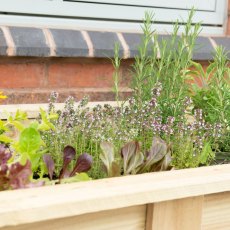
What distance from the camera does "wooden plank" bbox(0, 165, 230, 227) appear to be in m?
1.08

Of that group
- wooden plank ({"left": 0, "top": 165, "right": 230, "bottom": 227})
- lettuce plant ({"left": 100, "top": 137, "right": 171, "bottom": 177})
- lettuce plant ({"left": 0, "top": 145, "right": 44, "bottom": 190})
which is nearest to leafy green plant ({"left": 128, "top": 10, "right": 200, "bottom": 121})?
lettuce plant ({"left": 100, "top": 137, "right": 171, "bottom": 177})

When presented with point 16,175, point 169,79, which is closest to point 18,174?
point 16,175

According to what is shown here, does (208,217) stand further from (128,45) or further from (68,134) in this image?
(128,45)

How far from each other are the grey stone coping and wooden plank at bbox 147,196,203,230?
37.2 inches

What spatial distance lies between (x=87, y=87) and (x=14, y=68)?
380mm

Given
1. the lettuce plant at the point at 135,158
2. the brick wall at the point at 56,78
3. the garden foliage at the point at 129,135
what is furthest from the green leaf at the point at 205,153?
the brick wall at the point at 56,78

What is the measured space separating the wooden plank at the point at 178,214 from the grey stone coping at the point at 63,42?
95 cm

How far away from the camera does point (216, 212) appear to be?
58.1 inches

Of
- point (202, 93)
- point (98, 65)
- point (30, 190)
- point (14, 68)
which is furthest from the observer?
point (98, 65)

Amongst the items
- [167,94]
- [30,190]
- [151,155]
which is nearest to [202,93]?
[167,94]

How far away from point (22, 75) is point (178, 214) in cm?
126

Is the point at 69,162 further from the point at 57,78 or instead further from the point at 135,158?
the point at 57,78

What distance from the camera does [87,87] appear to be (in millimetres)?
2598

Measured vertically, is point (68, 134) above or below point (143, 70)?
below
